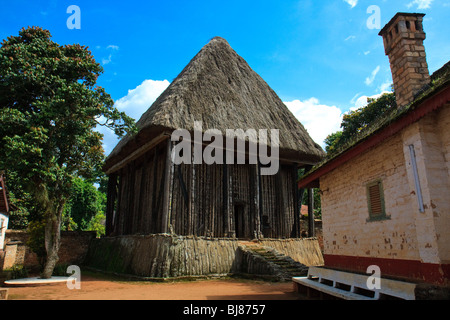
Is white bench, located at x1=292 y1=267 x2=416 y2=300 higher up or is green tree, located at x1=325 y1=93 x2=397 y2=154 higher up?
green tree, located at x1=325 y1=93 x2=397 y2=154

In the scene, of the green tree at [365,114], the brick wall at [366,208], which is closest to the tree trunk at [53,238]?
the brick wall at [366,208]

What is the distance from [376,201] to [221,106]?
8.74 m

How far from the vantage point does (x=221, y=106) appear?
13.9 m

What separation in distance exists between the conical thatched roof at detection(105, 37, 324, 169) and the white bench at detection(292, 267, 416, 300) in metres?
6.87

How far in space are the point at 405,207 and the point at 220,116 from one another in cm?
886

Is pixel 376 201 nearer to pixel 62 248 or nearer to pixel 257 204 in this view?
pixel 257 204

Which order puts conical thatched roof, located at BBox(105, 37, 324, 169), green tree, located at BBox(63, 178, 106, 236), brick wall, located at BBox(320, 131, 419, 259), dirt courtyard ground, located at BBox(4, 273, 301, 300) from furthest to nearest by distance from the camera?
1. green tree, located at BBox(63, 178, 106, 236)
2. conical thatched roof, located at BBox(105, 37, 324, 169)
3. dirt courtyard ground, located at BBox(4, 273, 301, 300)
4. brick wall, located at BBox(320, 131, 419, 259)

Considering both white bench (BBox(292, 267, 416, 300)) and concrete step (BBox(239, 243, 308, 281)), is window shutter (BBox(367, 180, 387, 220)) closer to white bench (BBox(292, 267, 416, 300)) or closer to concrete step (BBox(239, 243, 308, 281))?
Answer: white bench (BBox(292, 267, 416, 300))

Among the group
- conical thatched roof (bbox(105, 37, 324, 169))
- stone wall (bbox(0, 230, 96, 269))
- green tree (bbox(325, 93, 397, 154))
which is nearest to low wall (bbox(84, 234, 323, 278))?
stone wall (bbox(0, 230, 96, 269))

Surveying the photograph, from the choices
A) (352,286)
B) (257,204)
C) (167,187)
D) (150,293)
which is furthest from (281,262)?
(352,286)

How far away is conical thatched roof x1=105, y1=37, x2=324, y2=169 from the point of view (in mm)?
12195
